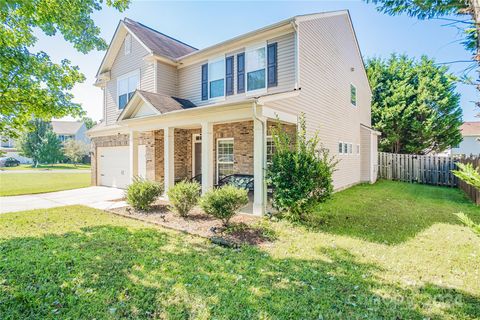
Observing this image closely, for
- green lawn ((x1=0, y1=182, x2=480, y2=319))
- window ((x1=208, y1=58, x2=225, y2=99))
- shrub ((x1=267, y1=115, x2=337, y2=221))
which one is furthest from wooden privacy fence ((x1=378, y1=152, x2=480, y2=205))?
window ((x1=208, y1=58, x2=225, y2=99))

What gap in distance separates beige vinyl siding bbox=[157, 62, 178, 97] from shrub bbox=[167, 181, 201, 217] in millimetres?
6518

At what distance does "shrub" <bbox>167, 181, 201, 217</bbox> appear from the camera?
24.5ft

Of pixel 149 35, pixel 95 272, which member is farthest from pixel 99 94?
pixel 95 272

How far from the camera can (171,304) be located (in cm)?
324

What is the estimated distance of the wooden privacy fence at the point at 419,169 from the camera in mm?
15447

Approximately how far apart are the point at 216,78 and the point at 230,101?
161 cm

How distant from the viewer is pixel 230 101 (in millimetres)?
10602

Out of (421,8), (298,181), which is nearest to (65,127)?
(298,181)

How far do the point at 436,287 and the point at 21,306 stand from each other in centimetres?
564

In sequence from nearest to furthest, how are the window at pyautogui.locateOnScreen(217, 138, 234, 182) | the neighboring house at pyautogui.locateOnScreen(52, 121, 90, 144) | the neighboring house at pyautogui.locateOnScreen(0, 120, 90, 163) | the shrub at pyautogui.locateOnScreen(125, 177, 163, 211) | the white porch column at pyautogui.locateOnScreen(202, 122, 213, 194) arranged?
the shrub at pyautogui.locateOnScreen(125, 177, 163, 211), the white porch column at pyautogui.locateOnScreen(202, 122, 213, 194), the window at pyautogui.locateOnScreen(217, 138, 234, 182), the neighboring house at pyautogui.locateOnScreen(0, 120, 90, 163), the neighboring house at pyautogui.locateOnScreen(52, 121, 90, 144)

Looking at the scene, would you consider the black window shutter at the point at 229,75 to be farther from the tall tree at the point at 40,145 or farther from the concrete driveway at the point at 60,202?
the tall tree at the point at 40,145

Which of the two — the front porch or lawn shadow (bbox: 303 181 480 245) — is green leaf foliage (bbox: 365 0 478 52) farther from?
lawn shadow (bbox: 303 181 480 245)

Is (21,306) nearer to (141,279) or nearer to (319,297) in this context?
(141,279)

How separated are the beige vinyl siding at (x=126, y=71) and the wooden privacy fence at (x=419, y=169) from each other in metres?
15.9
